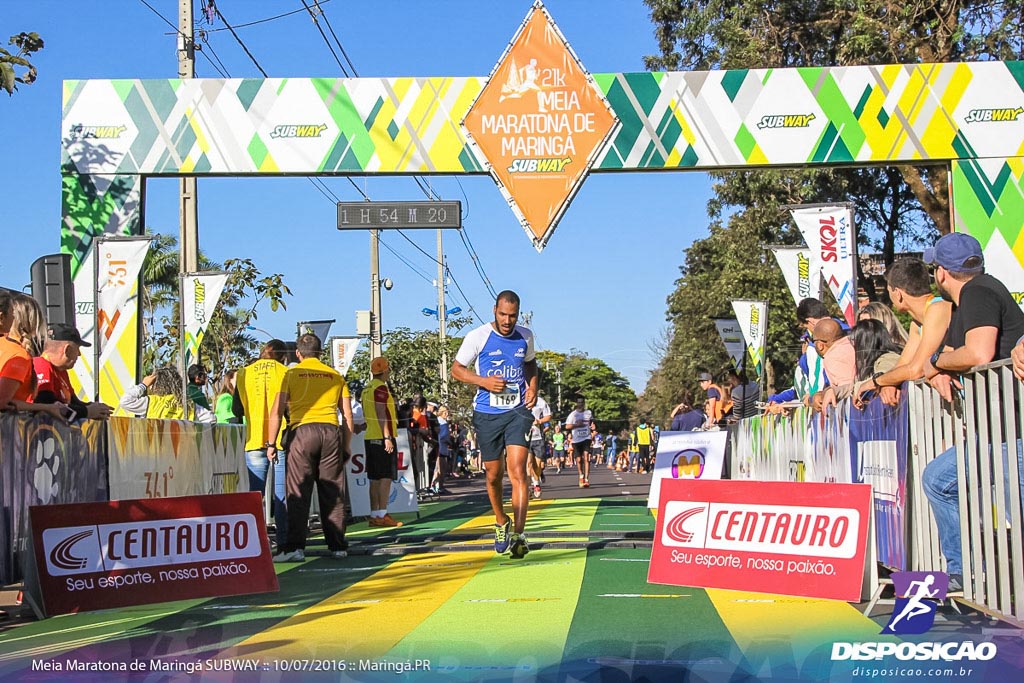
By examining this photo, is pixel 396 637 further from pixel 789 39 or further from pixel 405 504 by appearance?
pixel 789 39

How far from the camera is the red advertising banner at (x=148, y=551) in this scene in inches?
267

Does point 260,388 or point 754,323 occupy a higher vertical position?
point 754,323

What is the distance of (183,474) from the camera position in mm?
11023

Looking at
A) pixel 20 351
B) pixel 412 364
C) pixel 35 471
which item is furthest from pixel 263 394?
pixel 412 364

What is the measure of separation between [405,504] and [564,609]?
28.6 feet

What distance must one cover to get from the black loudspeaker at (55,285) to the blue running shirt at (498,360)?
164 inches

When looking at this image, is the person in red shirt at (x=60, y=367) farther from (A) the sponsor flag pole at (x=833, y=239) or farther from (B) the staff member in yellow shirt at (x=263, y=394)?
(A) the sponsor flag pole at (x=833, y=239)

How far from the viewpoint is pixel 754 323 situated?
906 inches

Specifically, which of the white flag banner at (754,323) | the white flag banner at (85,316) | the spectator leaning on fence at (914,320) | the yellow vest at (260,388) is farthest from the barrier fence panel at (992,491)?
the white flag banner at (754,323)

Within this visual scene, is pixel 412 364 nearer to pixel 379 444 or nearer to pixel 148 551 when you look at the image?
pixel 379 444

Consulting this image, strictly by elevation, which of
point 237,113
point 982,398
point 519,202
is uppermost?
point 237,113

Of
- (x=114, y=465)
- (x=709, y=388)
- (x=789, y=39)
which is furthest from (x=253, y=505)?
(x=789, y=39)

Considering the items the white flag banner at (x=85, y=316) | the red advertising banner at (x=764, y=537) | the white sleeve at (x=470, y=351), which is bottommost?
the red advertising banner at (x=764, y=537)

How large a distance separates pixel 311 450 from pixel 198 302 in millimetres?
8408
